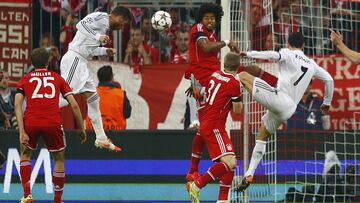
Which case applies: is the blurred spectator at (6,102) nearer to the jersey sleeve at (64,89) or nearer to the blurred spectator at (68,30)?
the blurred spectator at (68,30)

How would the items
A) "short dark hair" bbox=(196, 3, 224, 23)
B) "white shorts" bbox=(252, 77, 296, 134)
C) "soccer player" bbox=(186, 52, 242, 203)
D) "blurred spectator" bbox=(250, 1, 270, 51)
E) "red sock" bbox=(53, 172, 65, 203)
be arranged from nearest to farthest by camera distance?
1. "soccer player" bbox=(186, 52, 242, 203)
2. "red sock" bbox=(53, 172, 65, 203)
3. "short dark hair" bbox=(196, 3, 224, 23)
4. "white shorts" bbox=(252, 77, 296, 134)
5. "blurred spectator" bbox=(250, 1, 270, 51)

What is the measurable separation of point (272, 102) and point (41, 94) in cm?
360

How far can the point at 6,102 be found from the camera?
2194cm

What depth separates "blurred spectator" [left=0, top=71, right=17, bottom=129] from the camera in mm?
21781

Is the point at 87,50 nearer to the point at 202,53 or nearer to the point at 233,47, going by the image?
the point at 202,53

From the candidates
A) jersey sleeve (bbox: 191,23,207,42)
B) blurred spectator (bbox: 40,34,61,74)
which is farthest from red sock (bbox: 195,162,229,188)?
blurred spectator (bbox: 40,34,61,74)

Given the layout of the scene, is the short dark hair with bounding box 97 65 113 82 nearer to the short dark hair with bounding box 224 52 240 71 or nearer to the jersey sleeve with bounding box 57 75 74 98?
the jersey sleeve with bounding box 57 75 74 98

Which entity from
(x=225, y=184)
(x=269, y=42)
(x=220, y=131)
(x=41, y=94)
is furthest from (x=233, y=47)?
(x=269, y=42)

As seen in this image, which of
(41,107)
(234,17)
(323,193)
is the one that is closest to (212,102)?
(41,107)

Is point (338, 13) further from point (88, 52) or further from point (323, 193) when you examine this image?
point (88, 52)

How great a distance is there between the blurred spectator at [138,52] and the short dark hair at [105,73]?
118 cm

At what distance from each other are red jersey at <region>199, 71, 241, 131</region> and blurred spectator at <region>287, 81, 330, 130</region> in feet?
16.9

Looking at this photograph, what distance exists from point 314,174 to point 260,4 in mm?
3156

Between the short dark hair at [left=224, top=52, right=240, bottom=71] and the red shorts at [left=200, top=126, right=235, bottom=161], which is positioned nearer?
the red shorts at [left=200, top=126, right=235, bottom=161]
